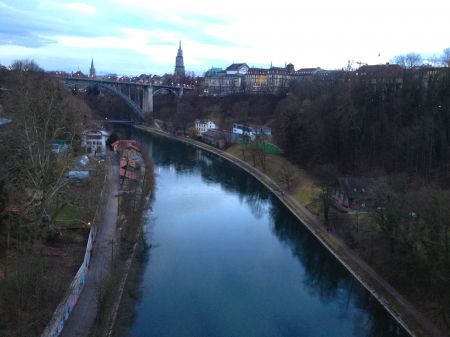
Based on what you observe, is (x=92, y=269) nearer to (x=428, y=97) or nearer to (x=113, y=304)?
(x=113, y=304)

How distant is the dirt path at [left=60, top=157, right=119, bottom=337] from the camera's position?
5.58m

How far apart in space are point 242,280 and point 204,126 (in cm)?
1820

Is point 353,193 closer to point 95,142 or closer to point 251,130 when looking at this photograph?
point 95,142

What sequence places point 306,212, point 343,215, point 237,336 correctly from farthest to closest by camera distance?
1. point 306,212
2. point 343,215
3. point 237,336

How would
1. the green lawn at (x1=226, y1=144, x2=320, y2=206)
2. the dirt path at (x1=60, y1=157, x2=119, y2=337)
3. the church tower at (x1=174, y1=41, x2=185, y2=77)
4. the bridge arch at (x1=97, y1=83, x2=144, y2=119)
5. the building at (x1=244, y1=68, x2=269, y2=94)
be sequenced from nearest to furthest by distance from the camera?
1. the dirt path at (x1=60, y1=157, x2=119, y2=337)
2. the green lawn at (x1=226, y1=144, x2=320, y2=206)
3. the bridge arch at (x1=97, y1=83, x2=144, y2=119)
4. the building at (x1=244, y1=68, x2=269, y2=94)
5. the church tower at (x1=174, y1=41, x2=185, y2=77)

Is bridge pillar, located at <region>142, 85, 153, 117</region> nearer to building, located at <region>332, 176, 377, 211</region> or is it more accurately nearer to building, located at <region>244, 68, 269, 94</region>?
building, located at <region>244, 68, 269, 94</region>

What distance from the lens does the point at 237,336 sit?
620cm

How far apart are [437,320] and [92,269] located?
16.1 ft

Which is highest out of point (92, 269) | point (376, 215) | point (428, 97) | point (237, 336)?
point (428, 97)

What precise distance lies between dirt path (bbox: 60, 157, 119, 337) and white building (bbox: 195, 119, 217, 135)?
14.5 meters

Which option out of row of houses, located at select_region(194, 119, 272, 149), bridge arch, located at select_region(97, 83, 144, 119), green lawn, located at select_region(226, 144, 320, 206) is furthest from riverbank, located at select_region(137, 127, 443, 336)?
bridge arch, located at select_region(97, 83, 144, 119)

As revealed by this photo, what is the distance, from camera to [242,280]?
7.88 metres

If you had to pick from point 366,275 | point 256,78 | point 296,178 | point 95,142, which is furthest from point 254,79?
point 366,275

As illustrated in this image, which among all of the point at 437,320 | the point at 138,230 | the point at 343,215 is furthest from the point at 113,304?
the point at 343,215
